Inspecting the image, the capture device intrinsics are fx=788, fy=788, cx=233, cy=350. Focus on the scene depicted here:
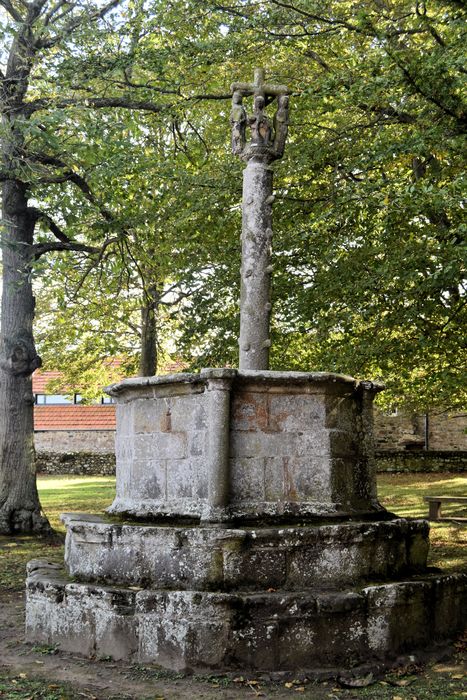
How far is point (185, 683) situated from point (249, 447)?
1.78 m

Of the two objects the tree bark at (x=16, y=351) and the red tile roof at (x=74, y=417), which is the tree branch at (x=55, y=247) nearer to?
the tree bark at (x=16, y=351)

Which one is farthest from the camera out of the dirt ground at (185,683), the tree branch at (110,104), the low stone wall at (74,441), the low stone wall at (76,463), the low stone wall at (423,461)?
the low stone wall at (74,441)

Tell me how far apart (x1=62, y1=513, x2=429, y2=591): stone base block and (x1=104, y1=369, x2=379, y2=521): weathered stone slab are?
273 millimetres

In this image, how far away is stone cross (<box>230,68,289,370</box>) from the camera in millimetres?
6871

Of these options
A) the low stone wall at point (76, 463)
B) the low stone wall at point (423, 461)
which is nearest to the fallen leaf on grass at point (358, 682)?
the low stone wall at point (423, 461)

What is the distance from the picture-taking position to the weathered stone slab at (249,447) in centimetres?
604

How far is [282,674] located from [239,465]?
5.09ft

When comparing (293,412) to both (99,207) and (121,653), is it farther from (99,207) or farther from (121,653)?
(99,207)

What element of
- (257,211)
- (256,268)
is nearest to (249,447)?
(256,268)

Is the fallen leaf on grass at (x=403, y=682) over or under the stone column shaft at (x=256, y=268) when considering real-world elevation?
under

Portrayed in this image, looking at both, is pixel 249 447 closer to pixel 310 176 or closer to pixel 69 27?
pixel 310 176

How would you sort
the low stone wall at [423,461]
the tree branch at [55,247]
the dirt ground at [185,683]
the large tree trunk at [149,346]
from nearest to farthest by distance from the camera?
the dirt ground at [185,683] → the tree branch at [55,247] → the large tree trunk at [149,346] → the low stone wall at [423,461]

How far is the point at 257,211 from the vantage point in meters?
7.12

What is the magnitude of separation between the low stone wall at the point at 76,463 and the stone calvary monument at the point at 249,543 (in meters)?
23.5
